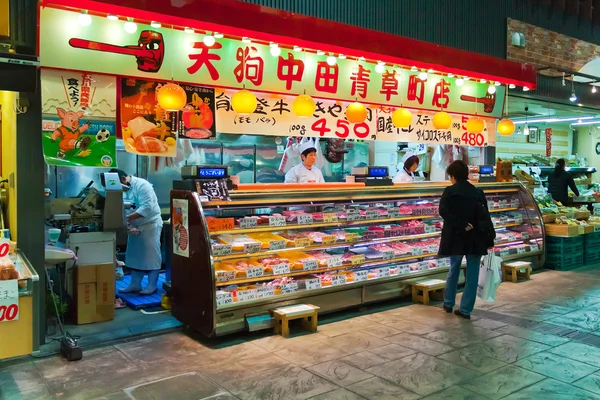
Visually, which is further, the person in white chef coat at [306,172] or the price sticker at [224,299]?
the person in white chef coat at [306,172]

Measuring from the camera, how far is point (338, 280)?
733cm

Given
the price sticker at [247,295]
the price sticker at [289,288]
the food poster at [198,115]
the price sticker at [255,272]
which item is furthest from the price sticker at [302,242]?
the food poster at [198,115]

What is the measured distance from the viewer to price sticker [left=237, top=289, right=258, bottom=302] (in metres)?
6.39

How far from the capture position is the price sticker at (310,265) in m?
7.08

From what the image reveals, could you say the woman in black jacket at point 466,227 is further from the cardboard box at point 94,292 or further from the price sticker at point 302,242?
the cardboard box at point 94,292

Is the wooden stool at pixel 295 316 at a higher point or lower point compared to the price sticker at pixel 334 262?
lower

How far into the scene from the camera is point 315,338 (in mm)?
6430

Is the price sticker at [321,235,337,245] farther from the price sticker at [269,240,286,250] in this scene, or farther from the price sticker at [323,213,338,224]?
the price sticker at [269,240,286,250]

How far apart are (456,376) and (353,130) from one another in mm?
4938

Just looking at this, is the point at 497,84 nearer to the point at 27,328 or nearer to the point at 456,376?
the point at 456,376

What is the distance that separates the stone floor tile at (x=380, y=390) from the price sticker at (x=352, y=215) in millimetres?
3000

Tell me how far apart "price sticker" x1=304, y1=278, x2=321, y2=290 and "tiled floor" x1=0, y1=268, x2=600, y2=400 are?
568mm

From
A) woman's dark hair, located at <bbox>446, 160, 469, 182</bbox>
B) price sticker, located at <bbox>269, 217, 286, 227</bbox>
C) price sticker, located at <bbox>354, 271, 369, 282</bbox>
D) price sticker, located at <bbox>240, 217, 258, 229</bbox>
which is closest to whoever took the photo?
price sticker, located at <bbox>240, 217, 258, 229</bbox>

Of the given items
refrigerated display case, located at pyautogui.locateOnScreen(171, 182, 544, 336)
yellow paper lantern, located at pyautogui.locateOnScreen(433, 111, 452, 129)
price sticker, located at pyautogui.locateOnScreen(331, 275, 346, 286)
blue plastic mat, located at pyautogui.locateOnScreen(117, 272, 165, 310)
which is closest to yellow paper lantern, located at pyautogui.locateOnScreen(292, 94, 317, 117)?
refrigerated display case, located at pyautogui.locateOnScreen(171, 182, 544, 336)
